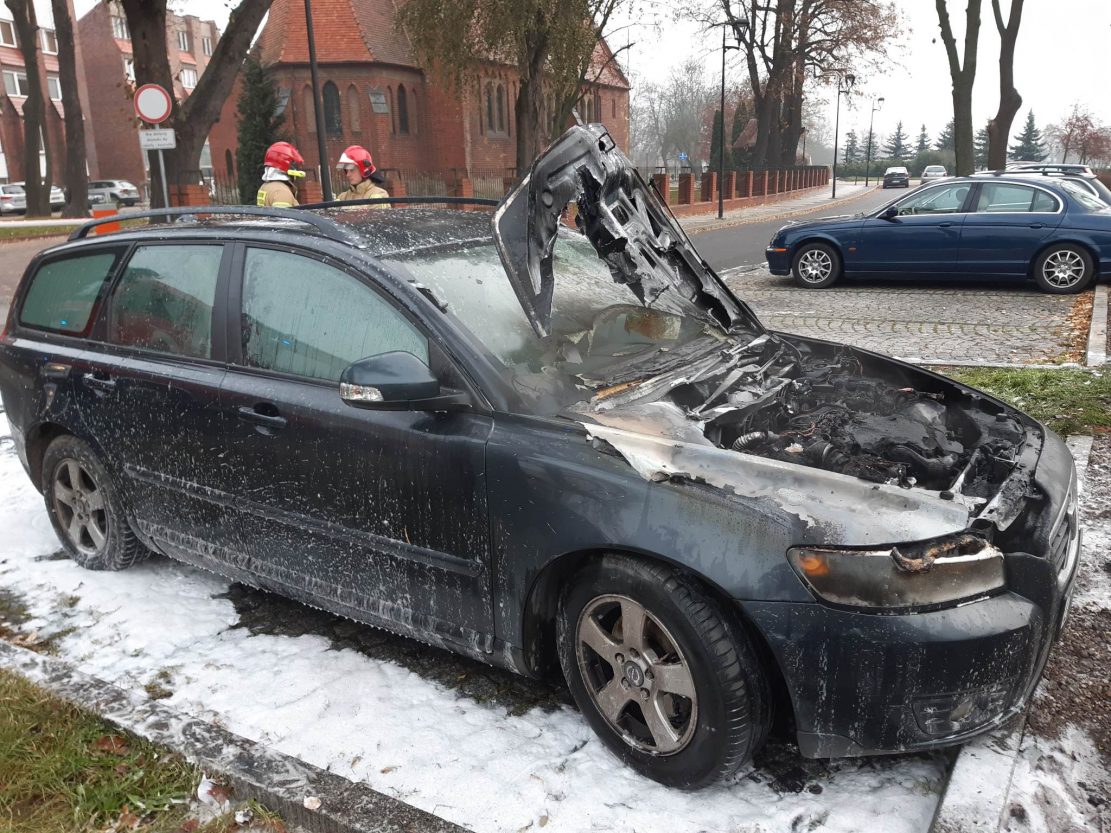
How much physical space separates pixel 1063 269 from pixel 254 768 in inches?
483

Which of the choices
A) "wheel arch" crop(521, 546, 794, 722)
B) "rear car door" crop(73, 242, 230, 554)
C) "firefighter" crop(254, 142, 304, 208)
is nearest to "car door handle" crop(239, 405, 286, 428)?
"rear car door" crop(73, 242, 230, 554)

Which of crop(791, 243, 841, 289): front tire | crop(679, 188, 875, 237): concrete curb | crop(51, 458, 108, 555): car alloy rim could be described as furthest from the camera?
crop(679, 188, 875, 237): concrete curb

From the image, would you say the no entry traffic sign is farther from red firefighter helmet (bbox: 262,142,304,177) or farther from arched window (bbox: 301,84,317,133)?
arched window (bbox: 301,84,317,133)

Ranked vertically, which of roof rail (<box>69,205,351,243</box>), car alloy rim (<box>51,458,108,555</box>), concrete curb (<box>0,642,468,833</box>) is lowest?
concrete curb (<box>0,642,468,833</box>)

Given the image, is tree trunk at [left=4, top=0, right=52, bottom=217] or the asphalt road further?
tree trunk at [left=4, top=0, right=52, bottom=217]

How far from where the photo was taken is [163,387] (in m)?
3.71

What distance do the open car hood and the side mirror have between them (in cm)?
49

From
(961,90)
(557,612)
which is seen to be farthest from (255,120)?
(557,612)

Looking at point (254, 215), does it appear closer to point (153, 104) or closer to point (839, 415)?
point (839, 415)

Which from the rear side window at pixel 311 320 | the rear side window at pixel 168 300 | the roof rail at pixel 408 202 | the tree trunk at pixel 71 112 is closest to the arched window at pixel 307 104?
the tree trunk at pixel 71 112

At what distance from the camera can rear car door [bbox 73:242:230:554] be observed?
3.61 metres

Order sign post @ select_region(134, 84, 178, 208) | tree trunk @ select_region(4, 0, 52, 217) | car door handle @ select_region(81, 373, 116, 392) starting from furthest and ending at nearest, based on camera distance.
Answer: tree trunk @ select_region(4, 0, 52, 217)
sign post @ select_region(134, 84, 178, 208)
car door handle @ select_region(81, 373, 116, 392)

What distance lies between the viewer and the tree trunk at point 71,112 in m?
29.7

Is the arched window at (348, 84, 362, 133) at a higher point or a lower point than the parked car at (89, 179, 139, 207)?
higher
